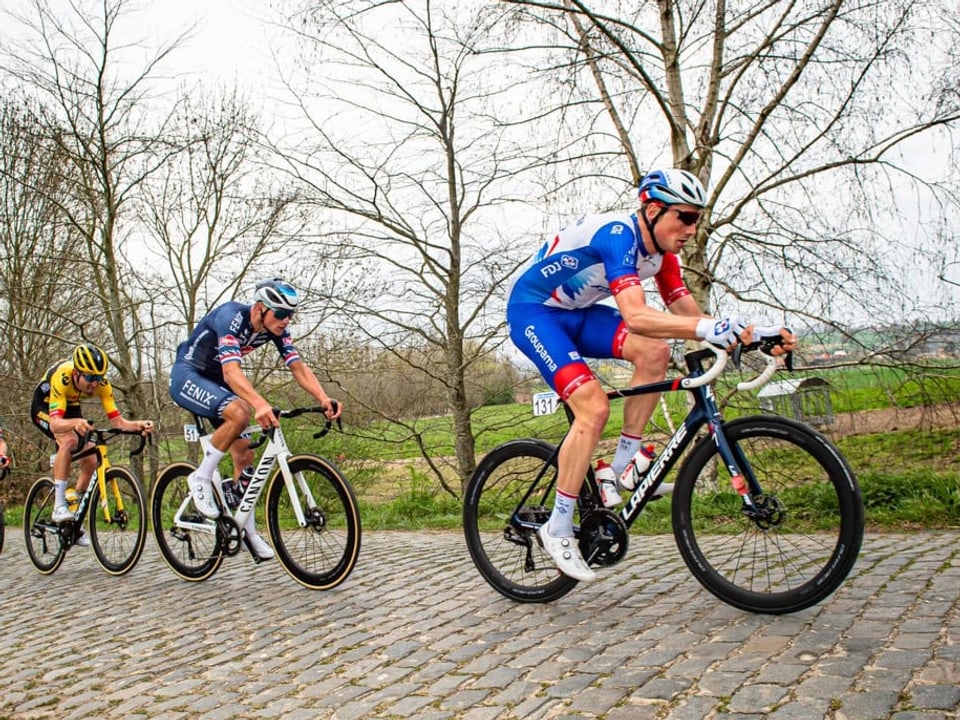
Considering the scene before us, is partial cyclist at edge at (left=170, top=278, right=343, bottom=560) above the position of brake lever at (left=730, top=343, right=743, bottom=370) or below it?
above

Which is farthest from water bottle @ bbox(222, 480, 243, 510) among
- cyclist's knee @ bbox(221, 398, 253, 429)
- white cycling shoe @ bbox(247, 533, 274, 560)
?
cyclist's knee @ bbox(221, 398, 253, 429)

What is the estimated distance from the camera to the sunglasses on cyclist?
4.14 meters

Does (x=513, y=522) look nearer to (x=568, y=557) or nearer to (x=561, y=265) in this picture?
(x=568, y=557)

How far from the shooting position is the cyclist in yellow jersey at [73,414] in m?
7.59

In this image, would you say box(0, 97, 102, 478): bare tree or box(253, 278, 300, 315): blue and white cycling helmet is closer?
box(253, 278, 300, 315): blue and white cycling helmet

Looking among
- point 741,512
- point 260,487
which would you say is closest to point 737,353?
point 741,512

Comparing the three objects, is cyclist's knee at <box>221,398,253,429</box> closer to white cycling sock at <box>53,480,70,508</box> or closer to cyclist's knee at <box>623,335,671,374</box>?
white cycling sock at <box>53,480,70,508</box>

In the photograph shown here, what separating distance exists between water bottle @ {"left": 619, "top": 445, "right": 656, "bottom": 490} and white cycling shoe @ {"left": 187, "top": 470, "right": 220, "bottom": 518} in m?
3.42

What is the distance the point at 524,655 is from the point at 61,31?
1414 centimetres

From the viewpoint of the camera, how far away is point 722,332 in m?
3.72

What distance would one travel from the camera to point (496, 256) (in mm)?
11328

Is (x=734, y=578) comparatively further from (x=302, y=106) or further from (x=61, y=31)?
(x=61, y=31)

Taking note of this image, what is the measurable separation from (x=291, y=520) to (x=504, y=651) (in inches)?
89.7

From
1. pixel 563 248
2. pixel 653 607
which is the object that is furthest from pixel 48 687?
pixel 563 248
